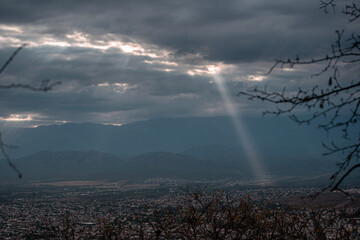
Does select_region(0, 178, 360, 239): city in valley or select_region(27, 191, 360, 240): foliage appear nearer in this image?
select_region(27, 191, 360, 240): foliage

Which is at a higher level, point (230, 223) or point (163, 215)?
point (163, 215)

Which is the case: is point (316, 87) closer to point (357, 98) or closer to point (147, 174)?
point (357, 98)

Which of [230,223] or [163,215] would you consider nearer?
[230,223]

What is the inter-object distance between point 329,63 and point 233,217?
23.4 feet

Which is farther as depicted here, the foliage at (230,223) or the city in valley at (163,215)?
the city in valley at (163,215)

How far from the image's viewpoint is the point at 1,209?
249ft

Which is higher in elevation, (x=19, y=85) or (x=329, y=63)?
(x=329, y=63)

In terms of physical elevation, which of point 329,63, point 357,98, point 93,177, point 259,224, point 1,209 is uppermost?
point 93,177

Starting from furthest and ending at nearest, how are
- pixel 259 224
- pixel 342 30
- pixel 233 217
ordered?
pixel 259 224 < pixel 233 217 < pixel 342 30

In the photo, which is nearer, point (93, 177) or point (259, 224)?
point (259, 224)

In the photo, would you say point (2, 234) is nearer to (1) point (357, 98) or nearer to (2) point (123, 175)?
(1) point (357, 98)

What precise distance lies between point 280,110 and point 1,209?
82875 millimetres

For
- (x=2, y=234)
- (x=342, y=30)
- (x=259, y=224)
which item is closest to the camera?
(x=342, y=30)

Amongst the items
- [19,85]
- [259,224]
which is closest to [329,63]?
[19,85]
